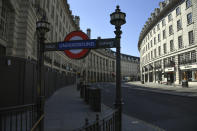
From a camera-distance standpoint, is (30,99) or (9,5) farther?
(9,5)

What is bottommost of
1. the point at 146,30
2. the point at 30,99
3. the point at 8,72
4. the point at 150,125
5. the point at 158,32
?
the point at 150,125

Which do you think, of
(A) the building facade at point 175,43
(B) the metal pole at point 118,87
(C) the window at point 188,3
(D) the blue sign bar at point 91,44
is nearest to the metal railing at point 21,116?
(D) the blue sign bar at point 91,44

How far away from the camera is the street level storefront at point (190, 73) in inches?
1072

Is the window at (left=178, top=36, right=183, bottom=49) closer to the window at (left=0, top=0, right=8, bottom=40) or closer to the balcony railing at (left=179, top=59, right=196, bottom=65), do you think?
the balcony railing at (left=179, top=59, right=196, bottom=65)

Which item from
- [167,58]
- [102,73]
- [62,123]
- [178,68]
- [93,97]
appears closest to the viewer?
[62,123]

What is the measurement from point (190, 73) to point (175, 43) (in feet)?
26.6

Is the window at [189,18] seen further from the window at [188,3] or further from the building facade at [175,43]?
the window at [188,3]

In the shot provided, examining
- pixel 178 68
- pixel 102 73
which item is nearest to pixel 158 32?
pixel 178 68

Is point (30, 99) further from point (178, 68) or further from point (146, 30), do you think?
point (146, 30)

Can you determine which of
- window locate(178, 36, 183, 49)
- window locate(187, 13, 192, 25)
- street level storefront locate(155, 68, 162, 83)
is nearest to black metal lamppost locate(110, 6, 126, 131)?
window locate(187, 13, 192, 25)

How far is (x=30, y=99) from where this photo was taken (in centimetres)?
916

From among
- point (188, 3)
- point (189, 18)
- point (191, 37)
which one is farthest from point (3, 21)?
point (188, 3)

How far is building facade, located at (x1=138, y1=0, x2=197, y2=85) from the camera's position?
92.4ft

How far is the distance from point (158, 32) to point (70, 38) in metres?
43.0
